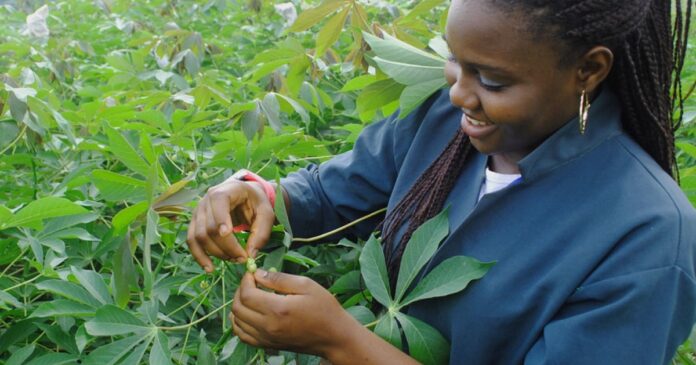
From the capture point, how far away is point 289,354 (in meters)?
1.17

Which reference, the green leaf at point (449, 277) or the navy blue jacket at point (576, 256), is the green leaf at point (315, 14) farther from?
the green leaf at point (449, 277)

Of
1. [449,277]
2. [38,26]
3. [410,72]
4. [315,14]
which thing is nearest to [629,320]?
Answer: [449,277]

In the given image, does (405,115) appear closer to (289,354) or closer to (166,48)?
(289,354)

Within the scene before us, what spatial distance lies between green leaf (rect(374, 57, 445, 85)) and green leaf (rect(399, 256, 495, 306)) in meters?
0.34

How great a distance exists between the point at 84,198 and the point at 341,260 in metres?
0.46

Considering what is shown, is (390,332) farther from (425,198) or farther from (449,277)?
(425,198)

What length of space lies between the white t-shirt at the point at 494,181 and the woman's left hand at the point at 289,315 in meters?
0.27

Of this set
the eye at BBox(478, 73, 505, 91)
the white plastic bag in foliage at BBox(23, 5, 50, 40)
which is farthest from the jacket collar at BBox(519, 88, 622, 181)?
the white plastic bag in foliage at BBox(23, 5, 50, 40)

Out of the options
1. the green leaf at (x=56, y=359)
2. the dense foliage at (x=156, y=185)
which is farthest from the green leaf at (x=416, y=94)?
the green leaf at (x=56, y=359)

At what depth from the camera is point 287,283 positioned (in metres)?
0.95

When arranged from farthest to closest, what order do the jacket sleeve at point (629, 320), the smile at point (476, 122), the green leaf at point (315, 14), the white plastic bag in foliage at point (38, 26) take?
the white plastic bag in foliage at point (38, 26), the green leaf at point (315, 14), the smile at point (476, 122), the jacket sleeve at point (629, 320)

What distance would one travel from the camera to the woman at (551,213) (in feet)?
2.82

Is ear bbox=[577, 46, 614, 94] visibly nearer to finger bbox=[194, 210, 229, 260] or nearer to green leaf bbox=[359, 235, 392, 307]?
green leaf bbox=[359, 235, 392, 307]

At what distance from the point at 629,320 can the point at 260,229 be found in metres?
0.49
